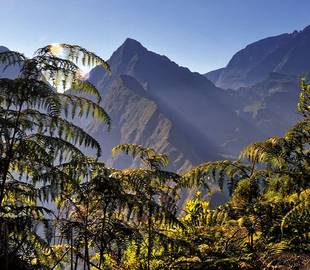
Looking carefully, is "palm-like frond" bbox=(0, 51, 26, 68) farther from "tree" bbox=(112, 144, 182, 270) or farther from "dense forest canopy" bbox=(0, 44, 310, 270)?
"tree" bbox=(112, 144, 182, 270)

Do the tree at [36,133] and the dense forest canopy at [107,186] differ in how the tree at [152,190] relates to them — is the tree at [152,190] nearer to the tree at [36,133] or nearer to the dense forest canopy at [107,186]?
the dense forest canopy at [107,186]

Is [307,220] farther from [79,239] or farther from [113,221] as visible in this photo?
[79,239]

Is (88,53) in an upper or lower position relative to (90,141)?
upper

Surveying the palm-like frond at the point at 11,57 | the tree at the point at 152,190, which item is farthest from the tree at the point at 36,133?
the tree at the point at 152,190

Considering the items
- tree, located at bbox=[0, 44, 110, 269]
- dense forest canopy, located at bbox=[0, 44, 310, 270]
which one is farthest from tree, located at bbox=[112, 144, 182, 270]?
tree, located at bbox=[0, 44, 110, 269]

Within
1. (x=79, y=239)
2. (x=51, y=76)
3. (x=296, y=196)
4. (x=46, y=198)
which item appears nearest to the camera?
(x=296, y=196)

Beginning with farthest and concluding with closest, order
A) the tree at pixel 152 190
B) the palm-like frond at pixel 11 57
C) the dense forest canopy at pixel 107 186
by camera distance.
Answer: the tree at pixel 152 190 → the palm-like frond at pixel 11 57 → the dense forest canopy at pixel 107 186

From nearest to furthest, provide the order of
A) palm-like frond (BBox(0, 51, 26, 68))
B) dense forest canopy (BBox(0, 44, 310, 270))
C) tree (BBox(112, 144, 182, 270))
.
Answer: dense forest canopy (BBox(0, 44, 310, 270)) < palm-like frond (BBox(0, 51, 26, 68)) < tree (BBox(112, 144, 182, 270))

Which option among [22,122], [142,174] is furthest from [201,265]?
[22,122]

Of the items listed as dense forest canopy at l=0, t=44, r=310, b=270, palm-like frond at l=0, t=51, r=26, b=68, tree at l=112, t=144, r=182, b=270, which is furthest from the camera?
tree at l=112, t=144, r=182, b=270

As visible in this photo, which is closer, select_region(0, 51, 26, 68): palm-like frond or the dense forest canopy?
the dense forest canopy

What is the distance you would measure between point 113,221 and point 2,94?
2.59 meters

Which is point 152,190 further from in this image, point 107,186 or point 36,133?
point 36,133

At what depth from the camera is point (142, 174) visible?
293 inches
